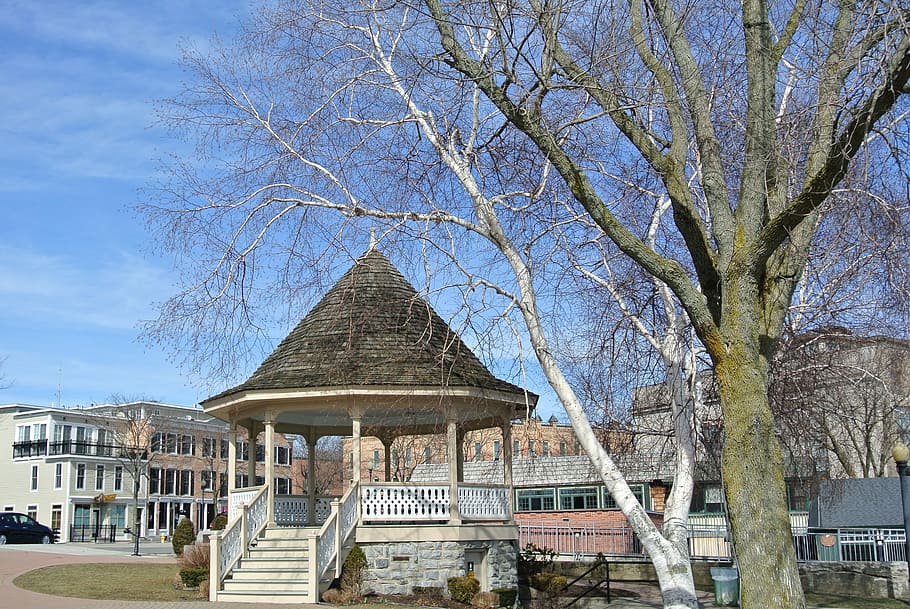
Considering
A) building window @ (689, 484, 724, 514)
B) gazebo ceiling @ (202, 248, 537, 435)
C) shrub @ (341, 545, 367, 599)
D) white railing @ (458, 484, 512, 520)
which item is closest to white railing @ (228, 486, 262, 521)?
gazebo ceiling @ (202, 248, 537, 435)

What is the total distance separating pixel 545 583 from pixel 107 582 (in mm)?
9609

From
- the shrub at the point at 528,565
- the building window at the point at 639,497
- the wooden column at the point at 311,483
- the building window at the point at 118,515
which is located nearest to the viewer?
the shrub at the point at 528,565

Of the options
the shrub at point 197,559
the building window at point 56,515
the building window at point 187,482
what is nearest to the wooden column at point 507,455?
the shrub at point 197,559

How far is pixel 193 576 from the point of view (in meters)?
19.4

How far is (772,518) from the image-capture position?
8.91 meters

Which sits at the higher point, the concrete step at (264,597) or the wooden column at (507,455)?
the wooden column at (507,455)

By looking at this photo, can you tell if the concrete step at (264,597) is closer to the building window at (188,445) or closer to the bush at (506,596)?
the bush at (506,596)

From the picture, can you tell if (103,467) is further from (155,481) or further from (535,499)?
(535,499)

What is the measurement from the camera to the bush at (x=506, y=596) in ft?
60.8

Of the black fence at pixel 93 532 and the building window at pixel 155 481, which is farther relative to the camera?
the building window at pixel 155 481

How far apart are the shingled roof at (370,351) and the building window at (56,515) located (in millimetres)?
51248

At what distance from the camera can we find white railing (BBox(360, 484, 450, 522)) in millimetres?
18719

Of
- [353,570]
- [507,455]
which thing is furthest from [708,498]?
[353,570]

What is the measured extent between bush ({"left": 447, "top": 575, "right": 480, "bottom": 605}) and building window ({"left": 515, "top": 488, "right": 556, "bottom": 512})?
23.3 m
